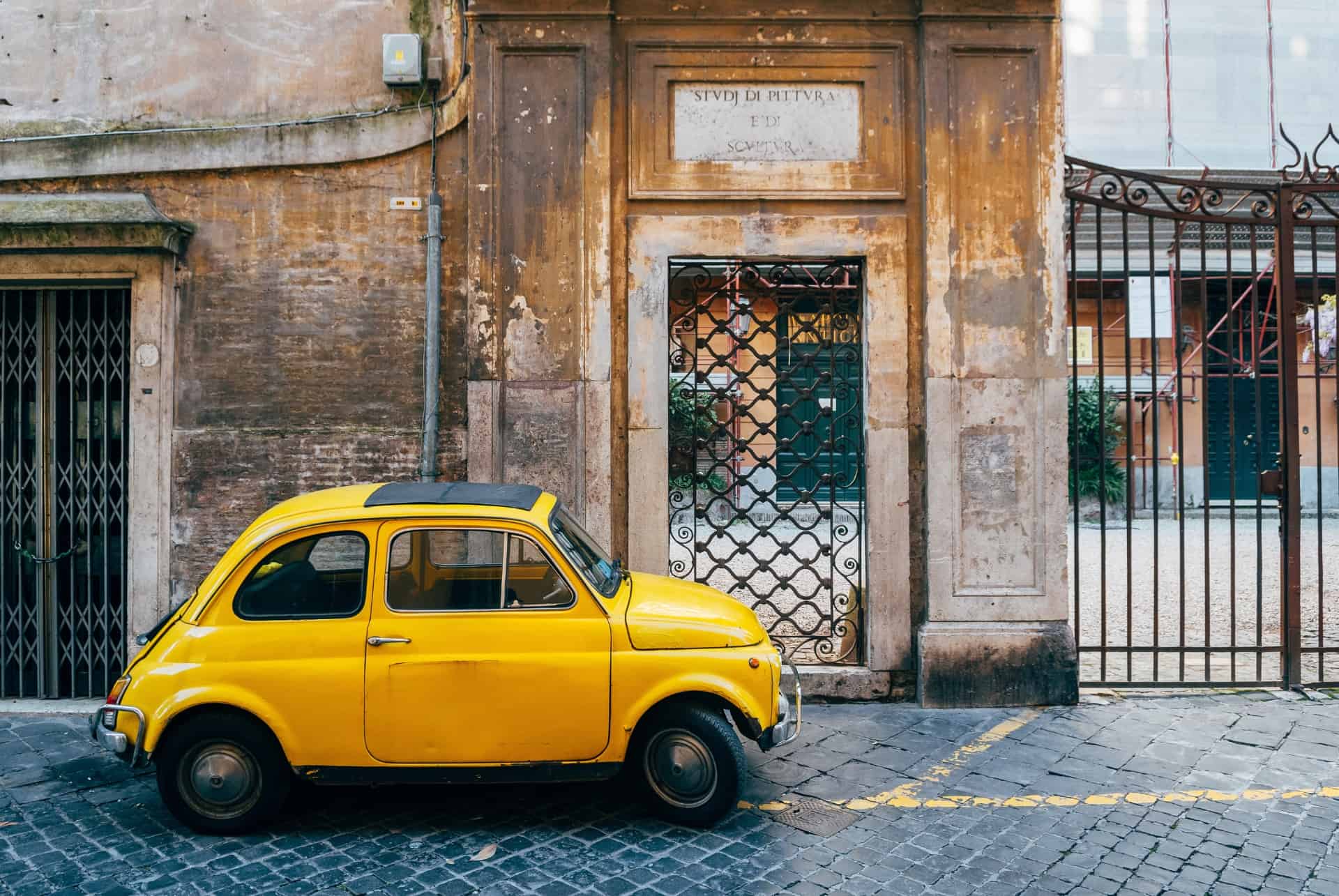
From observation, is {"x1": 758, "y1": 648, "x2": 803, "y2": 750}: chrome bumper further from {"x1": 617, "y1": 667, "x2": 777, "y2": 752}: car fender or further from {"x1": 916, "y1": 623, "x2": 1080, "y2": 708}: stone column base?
{"x1": 916, "y1": 623, "x2": 1080, "y2": 708}: stone column base

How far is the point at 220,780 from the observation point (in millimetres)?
4770

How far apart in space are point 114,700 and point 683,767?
281 centimetres

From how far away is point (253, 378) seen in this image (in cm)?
712

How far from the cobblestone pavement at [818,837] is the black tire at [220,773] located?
0.12 m

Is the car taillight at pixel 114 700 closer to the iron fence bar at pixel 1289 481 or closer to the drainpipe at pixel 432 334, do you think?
the drainpipe at pixel 432 334

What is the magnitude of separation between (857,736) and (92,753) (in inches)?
186

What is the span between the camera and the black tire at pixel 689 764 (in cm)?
482

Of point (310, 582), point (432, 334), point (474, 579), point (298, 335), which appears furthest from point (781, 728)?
point (298, 335)

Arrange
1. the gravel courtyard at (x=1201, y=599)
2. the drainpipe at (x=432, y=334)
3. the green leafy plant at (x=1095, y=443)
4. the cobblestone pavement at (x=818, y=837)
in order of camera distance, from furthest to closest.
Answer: the green leafy plant at (x=1095, y=443), the gravel courtyard at (x=1201, y=599), the drainpipe at (x=432, y=334), the cobblestone pavement at (x=818, y=837)

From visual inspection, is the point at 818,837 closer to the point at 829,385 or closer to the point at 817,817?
the point at 817,817

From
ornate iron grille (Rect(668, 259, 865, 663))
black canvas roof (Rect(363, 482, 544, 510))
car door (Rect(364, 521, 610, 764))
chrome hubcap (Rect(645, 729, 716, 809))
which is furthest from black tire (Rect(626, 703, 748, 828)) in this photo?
ornate iron grille (Rect(668, 259, 865, 663))

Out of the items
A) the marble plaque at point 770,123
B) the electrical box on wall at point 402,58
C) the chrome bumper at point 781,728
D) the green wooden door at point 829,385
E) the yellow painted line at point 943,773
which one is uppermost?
the electrical box on wall at point 402,58

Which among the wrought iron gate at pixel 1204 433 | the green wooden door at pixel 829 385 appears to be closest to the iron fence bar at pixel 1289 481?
the wrought iron gate at pixel 1204 433

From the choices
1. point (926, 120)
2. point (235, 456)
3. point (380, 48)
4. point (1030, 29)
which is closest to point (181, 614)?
point (235, 456)
